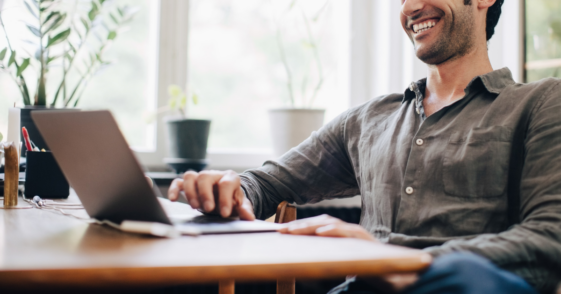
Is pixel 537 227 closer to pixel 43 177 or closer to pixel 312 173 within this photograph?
pixel 312 173

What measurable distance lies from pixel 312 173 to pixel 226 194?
54 centimetres

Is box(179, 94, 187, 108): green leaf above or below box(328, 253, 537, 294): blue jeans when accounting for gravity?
above

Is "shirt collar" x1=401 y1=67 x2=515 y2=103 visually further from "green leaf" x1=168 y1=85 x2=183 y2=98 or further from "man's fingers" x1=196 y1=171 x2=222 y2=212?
"green leaf" x1=168 y1=85 x2=183 y2=98

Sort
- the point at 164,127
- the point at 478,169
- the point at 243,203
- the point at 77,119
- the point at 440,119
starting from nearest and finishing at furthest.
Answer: the point at 77,119
the point at 243,203
the point at 478,169
the point at 440,119
the point at 164,127

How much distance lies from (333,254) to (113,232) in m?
0.34

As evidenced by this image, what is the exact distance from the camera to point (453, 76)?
1301mm

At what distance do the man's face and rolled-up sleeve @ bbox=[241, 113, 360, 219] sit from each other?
310 millimetres

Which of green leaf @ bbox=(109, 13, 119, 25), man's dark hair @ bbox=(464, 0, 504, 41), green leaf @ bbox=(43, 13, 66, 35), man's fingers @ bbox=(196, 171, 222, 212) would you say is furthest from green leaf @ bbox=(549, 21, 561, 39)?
green leaf @ bbox=(43, 13, 66, 35)

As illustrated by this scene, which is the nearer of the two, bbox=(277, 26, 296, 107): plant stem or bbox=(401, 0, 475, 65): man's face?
bbox=(401, 0, 475, 65): man's face

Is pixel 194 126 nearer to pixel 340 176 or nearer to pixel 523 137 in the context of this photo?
pixel 340 176

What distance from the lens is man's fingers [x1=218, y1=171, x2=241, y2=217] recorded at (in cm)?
86

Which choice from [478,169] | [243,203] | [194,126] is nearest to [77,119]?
[243,203]

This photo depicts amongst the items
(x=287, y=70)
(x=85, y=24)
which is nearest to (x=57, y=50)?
(x=85, y=24)

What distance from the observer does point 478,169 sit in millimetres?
1032
